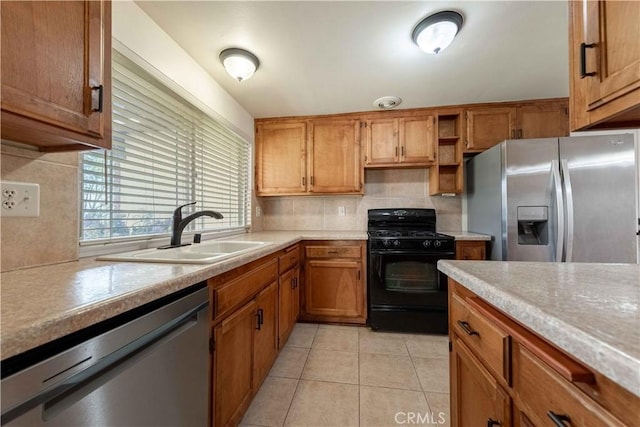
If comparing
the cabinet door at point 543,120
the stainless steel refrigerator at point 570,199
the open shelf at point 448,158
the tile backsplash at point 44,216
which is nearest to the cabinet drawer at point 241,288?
the tile backsplash at point 44,216

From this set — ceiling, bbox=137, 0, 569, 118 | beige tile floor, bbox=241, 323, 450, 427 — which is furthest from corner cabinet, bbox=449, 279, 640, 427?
ceiling, bbox=137, 0, 569, 118

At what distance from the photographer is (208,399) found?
98 centimetres

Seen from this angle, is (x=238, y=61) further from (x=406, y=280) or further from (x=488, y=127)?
(x=488, y=127)

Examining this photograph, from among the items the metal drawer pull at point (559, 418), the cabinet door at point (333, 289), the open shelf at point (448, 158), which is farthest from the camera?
the open shelf at point (448, 158)

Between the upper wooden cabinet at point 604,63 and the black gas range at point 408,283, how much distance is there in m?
1.58

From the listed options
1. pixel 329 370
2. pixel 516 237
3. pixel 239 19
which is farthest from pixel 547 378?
pixel 239 19

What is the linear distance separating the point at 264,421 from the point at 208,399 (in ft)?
1.71

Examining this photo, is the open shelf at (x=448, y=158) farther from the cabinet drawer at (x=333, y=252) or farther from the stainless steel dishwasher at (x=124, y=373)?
the stainless steel dishwasher at (x=124, y=373)

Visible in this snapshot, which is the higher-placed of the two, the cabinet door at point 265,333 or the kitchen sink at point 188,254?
the kitchen sink at point 188,254

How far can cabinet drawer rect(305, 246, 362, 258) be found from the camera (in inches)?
96.4

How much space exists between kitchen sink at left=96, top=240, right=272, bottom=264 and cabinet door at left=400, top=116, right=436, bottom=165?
1.84 m

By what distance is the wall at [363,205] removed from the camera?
2939 mm

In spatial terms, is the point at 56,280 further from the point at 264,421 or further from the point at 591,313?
the point at 591,313

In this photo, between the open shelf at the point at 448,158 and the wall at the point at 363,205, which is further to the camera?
the wall at the point at 363,205
